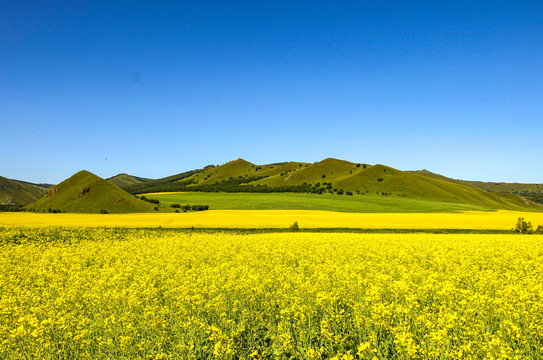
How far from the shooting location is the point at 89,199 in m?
77.3

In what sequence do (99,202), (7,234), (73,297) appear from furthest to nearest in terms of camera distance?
(99,202)
(7,234)
(73,297)

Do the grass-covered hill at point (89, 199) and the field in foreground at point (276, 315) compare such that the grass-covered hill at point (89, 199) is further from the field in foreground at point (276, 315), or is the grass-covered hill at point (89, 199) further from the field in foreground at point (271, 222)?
the field in foreground at point (276, 315)

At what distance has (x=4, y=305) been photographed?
8922 millimetres

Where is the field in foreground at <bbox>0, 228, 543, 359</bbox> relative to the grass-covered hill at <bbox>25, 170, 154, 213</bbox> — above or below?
below

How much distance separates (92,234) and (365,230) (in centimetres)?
3186

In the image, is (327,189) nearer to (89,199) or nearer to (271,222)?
(271,222)

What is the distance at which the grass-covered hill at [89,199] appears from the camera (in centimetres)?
7338

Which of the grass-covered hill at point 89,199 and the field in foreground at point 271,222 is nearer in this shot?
the field in foreground at point 271,222

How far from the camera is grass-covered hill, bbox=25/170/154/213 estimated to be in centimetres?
7338

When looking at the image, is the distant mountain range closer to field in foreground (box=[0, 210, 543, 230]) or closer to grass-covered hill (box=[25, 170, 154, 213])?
grass-covered hill (box=[25, 170, 154, 213])

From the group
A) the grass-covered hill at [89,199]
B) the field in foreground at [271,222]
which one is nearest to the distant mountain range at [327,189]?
the grass-covered hill at [89,199]

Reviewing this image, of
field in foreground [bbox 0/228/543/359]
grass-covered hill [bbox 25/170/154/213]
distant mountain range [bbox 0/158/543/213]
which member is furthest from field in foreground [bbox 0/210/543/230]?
field in foreground [bbox 0/228/543/359]

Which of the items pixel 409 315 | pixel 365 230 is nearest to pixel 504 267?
pixel 409 315

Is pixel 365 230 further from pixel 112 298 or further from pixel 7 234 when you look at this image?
pixel 7 234
